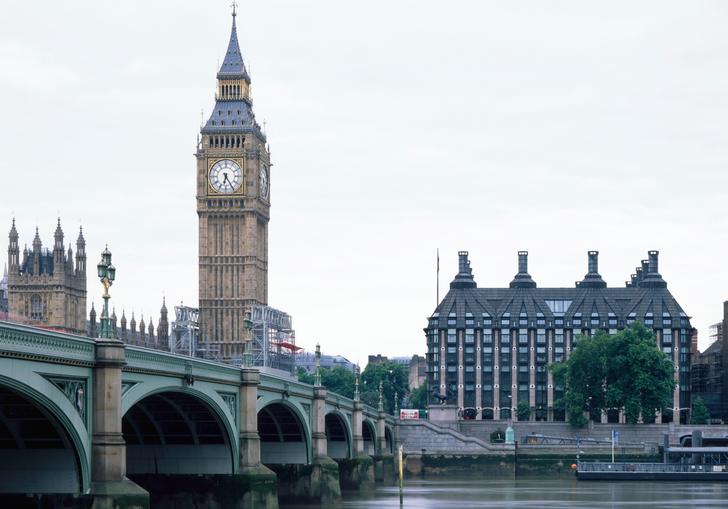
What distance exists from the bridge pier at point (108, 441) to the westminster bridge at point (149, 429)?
1.7 inches

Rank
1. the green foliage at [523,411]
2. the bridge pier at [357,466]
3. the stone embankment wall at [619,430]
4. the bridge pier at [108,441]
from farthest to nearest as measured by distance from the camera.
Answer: the green foliage at [523,411]
the stone embankment wall at [619,430]
the bridge pier at [357,466]
the bridge pier at [108,441]

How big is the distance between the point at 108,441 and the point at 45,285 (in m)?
139

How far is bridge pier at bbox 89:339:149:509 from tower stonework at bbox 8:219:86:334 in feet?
438

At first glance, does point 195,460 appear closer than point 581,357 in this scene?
Yes

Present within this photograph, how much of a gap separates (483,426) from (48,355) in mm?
123162

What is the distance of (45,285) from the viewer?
188 metres

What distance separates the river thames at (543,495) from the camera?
3620 inches

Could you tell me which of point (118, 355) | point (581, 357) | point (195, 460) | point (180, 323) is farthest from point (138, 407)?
point (180, 323)

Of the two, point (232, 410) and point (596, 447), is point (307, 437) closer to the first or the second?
point (232, 410)

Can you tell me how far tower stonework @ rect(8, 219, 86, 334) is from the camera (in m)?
186

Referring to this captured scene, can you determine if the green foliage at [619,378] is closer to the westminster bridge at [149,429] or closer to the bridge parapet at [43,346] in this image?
the westminster bridge at [149,429]

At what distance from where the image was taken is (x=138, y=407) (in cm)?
7050

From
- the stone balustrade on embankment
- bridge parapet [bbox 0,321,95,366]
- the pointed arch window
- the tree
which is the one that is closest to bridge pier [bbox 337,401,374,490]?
the stone balustrade on embankment

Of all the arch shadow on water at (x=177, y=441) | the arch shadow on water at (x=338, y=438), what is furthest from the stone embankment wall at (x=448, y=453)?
the arch shadow on water at (x=177, y=441)
